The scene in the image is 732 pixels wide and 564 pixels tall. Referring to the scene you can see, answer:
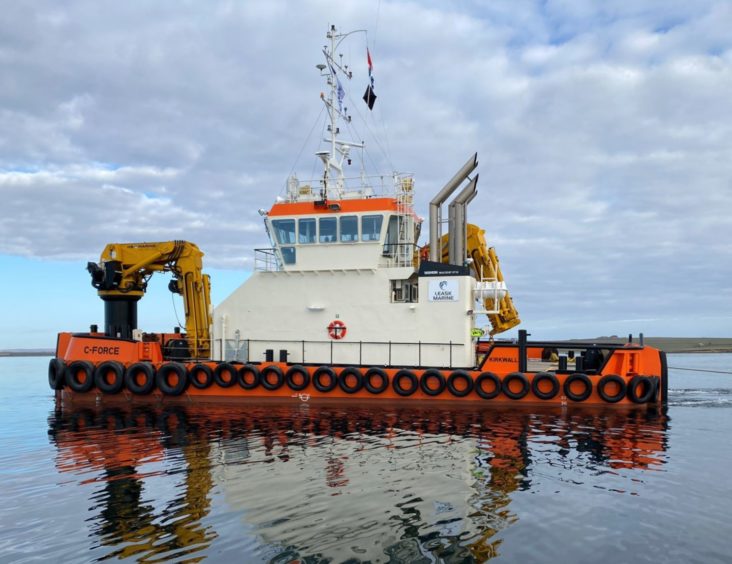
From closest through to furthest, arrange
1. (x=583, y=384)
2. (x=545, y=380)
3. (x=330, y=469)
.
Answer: (x=330, y=469), (x=583, y=384), (x=545, y=380)

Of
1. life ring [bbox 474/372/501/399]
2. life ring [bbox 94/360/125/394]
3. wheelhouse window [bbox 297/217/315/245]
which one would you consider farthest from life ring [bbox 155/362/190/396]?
life ring [bbox 474/372/501/399]

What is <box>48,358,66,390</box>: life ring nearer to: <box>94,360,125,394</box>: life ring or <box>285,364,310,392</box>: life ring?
<box>94,360,125,394</box>: life ring

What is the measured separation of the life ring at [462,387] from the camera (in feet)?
45.5

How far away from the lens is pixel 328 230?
15.5 metres

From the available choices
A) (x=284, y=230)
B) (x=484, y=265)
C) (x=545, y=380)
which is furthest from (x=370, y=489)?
(x=484, y=265)

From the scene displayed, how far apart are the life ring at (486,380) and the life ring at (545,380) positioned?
2.80ft

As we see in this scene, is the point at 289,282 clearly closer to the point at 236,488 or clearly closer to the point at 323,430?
the point at 323,430

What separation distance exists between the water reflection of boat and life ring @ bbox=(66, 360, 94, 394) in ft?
5.31

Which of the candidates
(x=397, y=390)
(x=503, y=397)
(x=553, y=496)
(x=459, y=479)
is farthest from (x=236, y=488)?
(x=503, y=397)

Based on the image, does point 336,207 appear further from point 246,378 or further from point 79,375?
point 79,375

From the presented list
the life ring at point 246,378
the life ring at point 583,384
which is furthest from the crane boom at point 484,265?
the life ring at point 246,378

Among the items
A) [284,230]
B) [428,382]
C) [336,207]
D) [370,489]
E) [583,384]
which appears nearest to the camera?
[370,489]

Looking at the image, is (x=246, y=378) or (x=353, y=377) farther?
(x=246, y=378)

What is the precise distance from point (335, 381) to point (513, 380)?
4500 mm
